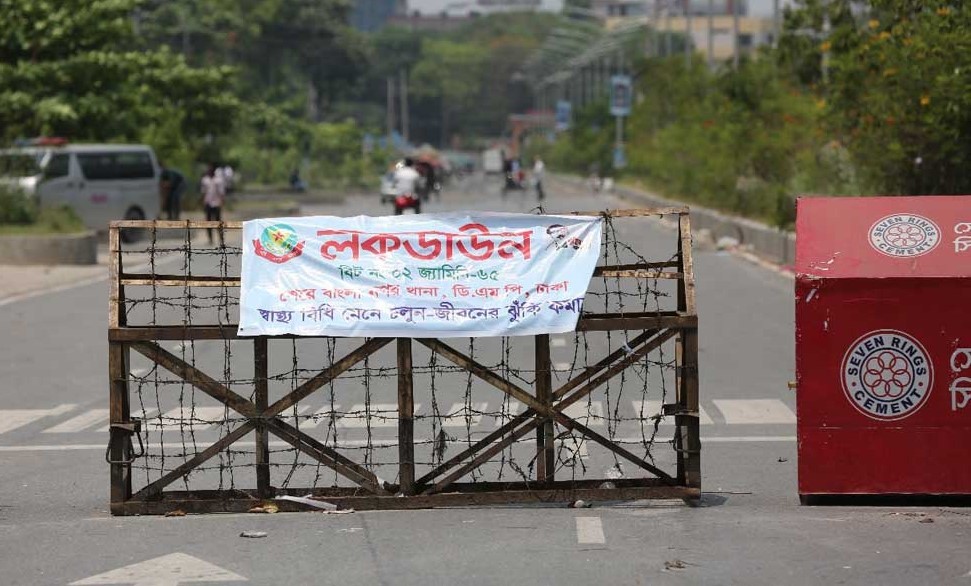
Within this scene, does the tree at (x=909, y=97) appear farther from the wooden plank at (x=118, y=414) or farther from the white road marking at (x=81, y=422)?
the wooden plank at (x=118, y=414)

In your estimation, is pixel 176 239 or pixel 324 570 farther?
pixel 176 239

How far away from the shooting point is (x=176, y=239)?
38.8 meters

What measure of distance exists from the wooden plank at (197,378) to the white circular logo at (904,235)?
10.9 feet

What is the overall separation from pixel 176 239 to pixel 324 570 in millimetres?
31789

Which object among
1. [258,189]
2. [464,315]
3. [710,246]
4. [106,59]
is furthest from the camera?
[258,189]

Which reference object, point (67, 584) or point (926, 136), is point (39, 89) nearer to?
point (926, 136)

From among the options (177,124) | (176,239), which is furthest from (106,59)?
(177,124)

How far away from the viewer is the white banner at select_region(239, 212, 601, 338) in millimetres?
9344

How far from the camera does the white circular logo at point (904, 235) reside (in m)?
9.05

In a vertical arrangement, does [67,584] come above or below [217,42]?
below

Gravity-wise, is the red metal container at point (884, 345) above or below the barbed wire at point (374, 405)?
above

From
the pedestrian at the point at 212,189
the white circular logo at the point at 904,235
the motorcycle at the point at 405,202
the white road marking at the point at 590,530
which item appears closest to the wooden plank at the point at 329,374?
the white road marking at the point at 590,530

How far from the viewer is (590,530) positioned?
8.62 metres

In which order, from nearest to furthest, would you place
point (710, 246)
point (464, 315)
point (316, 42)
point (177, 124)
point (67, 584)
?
point (67, 584) → point (464, 315) → point (710, 246) → point (177, 124) → point (316, 42)
